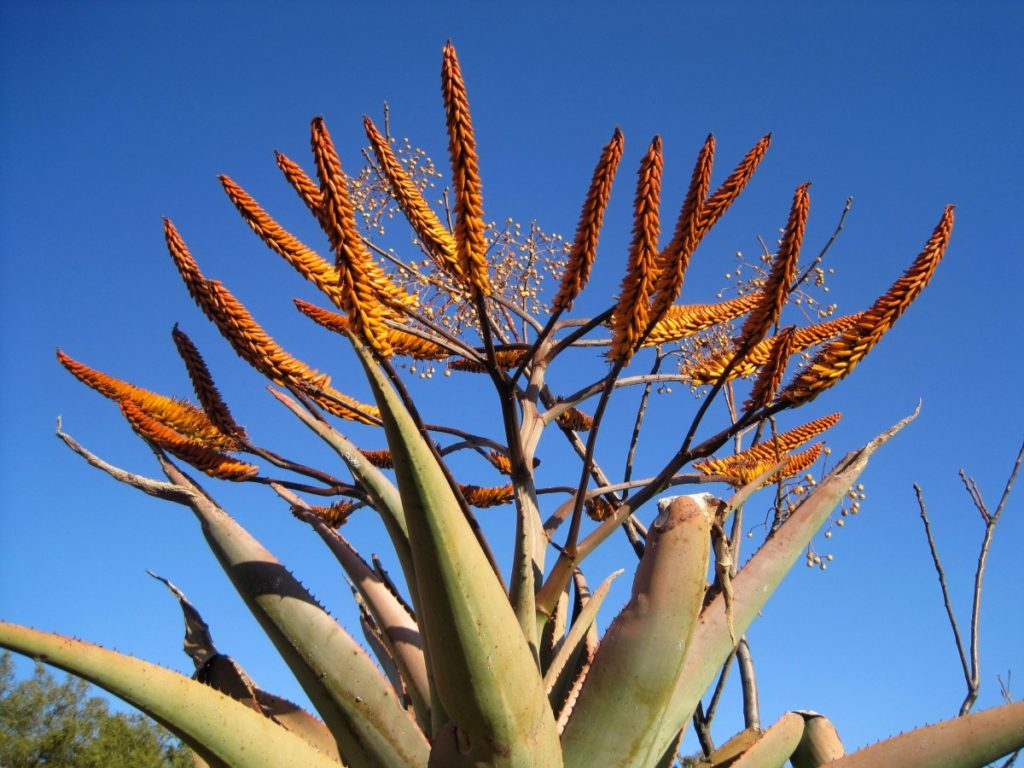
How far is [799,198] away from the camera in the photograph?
2451 mm

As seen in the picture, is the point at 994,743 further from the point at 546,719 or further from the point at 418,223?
the point at 418,223

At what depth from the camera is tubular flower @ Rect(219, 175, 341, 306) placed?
2643 millimetres

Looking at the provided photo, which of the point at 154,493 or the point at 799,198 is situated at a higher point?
the point at 799,198

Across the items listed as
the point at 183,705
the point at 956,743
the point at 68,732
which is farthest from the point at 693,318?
the point at 68,732

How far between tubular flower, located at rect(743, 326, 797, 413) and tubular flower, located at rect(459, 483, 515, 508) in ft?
3.90

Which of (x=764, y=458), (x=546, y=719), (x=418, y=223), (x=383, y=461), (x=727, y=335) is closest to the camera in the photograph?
(x=546, y=719)

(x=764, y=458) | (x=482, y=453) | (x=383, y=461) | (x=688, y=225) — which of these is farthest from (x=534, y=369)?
(x=688, y=225)

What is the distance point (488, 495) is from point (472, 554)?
156 cm

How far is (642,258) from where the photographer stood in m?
2.40

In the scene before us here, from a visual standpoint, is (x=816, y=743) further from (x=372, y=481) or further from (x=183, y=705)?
(x=183, y=705)

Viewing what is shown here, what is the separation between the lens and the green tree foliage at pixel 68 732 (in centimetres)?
1961

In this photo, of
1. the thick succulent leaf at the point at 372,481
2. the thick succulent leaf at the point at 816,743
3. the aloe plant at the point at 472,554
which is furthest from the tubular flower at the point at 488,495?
the thick succulent leaf at the point at 816,743

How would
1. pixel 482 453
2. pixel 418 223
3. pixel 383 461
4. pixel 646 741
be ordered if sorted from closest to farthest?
pixel 646 741 < pixel 418 223 < pixel 383 461 < pixel 482 453

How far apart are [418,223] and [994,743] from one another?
2.01m
